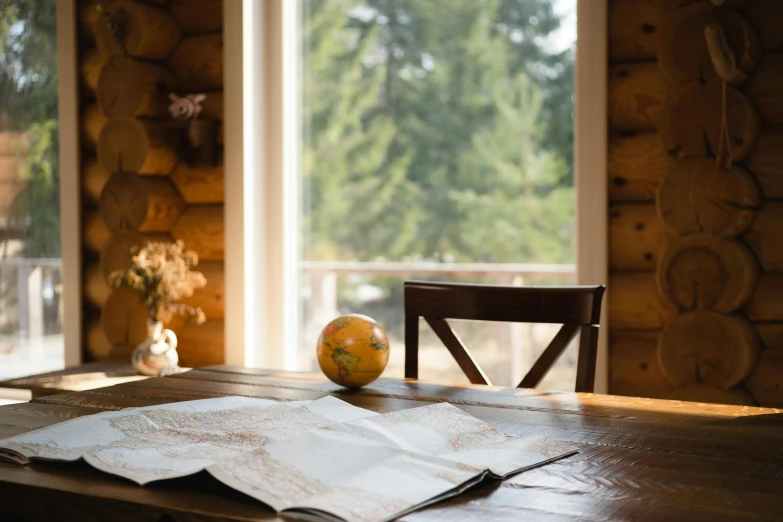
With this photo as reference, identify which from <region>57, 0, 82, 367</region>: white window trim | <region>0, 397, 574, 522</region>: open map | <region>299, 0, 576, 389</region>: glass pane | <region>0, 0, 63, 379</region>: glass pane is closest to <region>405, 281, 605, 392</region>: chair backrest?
<region>0, 397, 574, 522</region>: open map

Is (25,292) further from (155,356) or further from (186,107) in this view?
(186,107)

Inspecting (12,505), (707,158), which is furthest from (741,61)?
(12,505)

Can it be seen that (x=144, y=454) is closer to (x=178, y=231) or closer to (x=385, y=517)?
(x=385, y=517)

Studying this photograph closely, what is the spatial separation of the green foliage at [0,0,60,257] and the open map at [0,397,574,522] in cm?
280

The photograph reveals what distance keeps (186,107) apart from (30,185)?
1.04 metres

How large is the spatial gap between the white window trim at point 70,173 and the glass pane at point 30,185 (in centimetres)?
14

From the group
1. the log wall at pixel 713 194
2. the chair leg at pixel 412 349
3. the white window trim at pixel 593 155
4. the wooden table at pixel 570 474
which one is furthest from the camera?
the white window trim at pixel 593 155

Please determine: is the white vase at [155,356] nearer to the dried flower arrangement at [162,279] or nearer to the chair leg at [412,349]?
the dried flower arrangement at [162,279]

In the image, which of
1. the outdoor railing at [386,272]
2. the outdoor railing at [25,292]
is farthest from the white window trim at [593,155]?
the outdoor railing at [25,292]

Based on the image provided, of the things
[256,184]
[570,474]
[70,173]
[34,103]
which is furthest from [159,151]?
[570,474]

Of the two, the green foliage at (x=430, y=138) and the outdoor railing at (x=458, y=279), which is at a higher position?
the green foliage at (x=430, y=138)

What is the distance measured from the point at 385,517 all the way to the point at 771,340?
2.09 meters

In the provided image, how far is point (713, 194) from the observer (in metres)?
2.66

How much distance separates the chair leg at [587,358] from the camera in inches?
77.7
